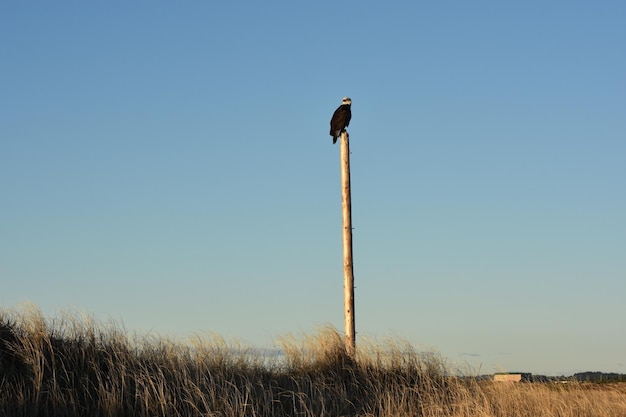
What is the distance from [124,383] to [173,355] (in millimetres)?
1834

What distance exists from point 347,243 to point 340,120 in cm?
293

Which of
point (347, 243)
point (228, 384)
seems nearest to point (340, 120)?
point (347, 243)

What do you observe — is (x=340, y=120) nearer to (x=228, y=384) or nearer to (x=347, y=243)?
(x=347, y=243)

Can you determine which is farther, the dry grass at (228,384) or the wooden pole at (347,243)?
the wooden pole at (347,243)

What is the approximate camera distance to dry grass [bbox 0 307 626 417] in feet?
37.9

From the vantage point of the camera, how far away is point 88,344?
13086 millimetres

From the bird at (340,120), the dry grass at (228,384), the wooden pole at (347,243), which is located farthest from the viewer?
the bird at (340,120)

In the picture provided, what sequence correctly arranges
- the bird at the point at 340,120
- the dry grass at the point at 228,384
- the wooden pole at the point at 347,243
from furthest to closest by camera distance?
the bird at the point at 340,120, the wooden pole at the point at 347,243, the dry grass at the point at 228,384

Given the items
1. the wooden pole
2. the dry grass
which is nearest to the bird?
the wooden pole

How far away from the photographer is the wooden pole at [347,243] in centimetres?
1716

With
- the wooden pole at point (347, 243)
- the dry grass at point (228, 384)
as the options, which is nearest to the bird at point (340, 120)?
the wooden pole at point (347, 243)

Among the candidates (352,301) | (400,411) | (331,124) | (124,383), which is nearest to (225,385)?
(124,383)

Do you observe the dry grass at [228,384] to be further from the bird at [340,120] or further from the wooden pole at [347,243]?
the bird at [340,120]

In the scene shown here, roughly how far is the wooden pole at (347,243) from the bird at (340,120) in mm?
162
